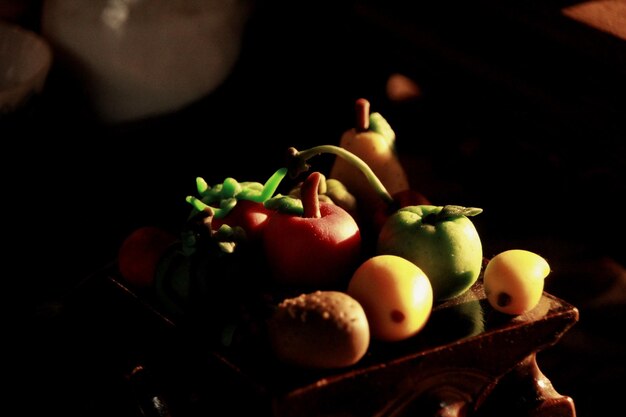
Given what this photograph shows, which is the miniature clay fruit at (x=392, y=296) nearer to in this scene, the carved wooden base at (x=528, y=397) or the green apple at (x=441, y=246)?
the green apple at (x=441, y=246)

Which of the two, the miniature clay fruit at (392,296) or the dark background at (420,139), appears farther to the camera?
the dark background at (420,139)

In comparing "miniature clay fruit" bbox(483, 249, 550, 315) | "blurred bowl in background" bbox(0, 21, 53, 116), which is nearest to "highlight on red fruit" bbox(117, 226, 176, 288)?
"miniature clay fruit" bbox(483, 249, 550, 315)

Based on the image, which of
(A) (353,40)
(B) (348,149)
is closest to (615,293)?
(B) (348,149)

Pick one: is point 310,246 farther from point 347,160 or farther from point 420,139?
point 420,139

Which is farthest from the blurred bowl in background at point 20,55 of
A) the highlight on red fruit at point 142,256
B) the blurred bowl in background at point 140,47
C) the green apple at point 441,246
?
the green apple at point 441,246

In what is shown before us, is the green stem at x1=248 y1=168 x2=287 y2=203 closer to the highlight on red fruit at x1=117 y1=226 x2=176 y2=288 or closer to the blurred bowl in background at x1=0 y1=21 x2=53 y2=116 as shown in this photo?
the highlight on red fruit at x1=117 y1=226 x2=176 y2=288

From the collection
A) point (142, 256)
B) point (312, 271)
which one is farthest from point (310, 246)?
point (142, 256)
